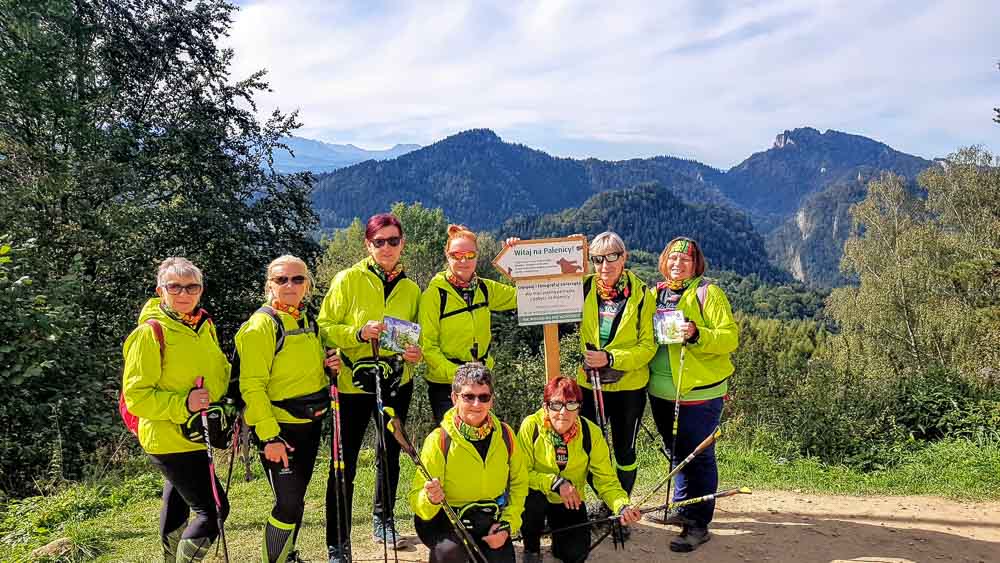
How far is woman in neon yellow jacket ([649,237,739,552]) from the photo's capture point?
487 cm

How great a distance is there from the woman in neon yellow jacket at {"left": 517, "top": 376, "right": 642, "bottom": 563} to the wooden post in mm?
920

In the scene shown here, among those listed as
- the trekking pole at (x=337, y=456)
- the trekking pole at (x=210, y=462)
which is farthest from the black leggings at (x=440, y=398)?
the trekking pole at (x=210, y=462)

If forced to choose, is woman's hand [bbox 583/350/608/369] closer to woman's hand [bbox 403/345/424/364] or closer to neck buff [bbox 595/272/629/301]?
neck buff [bbox 595/272/629/301]

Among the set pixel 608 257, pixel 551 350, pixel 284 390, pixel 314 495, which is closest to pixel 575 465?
pixel 551 350

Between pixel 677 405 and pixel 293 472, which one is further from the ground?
pixel 677 405

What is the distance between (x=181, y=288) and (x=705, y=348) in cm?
379

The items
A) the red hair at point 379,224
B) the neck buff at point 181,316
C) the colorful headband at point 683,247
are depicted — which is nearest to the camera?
the neck buff at point 181,316

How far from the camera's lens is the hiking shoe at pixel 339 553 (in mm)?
4539

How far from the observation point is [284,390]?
396 cm

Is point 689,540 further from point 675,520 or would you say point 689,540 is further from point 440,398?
point 440,398

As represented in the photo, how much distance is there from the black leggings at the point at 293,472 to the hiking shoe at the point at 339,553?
0.60 metres

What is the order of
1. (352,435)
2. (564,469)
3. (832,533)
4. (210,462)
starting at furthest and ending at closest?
(832,533) → (352,435) → (564,469) → (210,462)

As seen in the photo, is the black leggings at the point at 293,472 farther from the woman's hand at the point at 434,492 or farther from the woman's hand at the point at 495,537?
the woman's hand at the point at 495,537

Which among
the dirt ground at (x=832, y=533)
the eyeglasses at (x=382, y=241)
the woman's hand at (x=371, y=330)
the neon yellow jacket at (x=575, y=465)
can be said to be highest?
the eyeglasses at (x=382, y=241)
